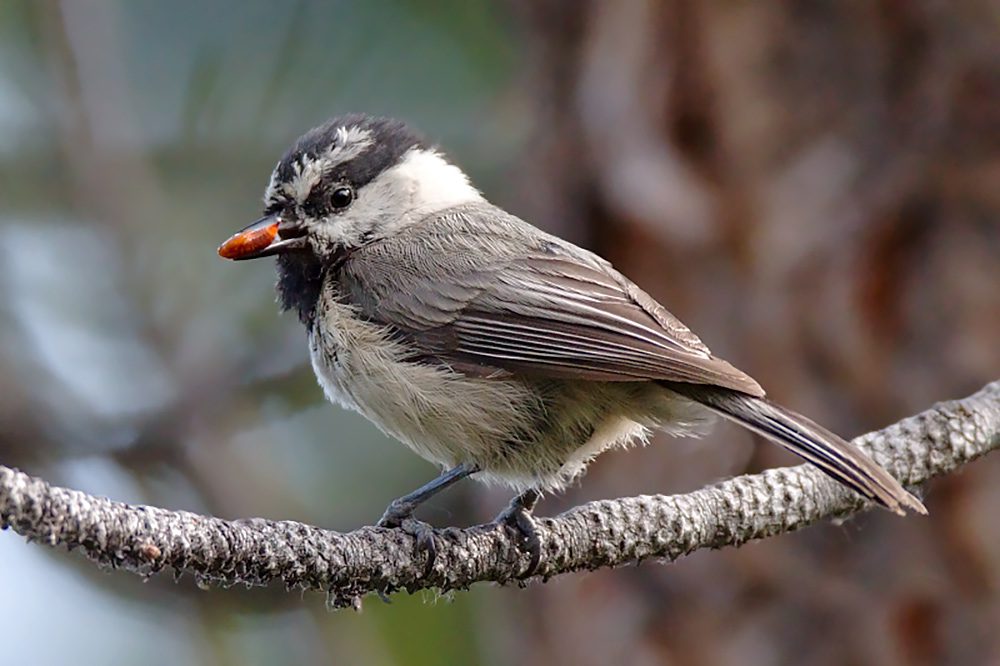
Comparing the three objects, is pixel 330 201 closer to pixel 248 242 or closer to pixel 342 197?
pixel 342 197

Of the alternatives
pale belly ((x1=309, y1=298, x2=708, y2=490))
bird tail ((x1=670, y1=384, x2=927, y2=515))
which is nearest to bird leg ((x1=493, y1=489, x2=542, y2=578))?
pale belly ((x1=309, y1=298, x2=708, y2=490))

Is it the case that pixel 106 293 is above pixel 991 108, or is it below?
above

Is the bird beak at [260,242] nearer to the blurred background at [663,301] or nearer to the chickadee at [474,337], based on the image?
the chickadee at [474,337]

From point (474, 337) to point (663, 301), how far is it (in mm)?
1056

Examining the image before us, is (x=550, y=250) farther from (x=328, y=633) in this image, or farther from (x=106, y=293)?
(x=106, y=293)

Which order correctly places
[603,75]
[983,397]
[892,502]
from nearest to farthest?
[892,502]
[983,397]
[603,75]

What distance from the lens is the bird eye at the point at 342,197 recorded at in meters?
3.58

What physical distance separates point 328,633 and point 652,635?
3.85 ft

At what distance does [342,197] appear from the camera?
11.8ft

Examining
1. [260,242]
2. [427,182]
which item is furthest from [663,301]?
[260,242]

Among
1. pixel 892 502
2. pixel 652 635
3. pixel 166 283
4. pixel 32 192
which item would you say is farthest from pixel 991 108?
pixel 32 192

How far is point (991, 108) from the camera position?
11.7 ft

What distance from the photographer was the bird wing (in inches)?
118

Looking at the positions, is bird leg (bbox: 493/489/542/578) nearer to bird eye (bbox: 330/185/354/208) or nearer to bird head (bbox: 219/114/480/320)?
bird head (bbox: 219/114/480/320)
